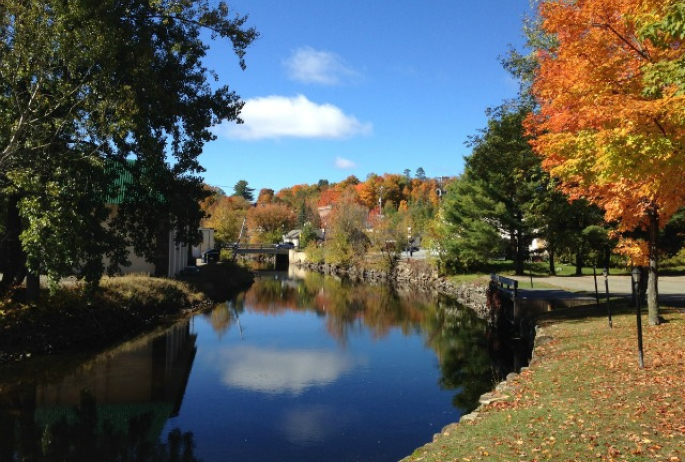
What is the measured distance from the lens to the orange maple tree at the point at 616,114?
27.0ft

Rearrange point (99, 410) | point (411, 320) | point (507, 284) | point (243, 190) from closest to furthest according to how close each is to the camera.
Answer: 1. point (99, 410)
2. point (507, 284)
3. point (411, 320)
4. point (243, 190)

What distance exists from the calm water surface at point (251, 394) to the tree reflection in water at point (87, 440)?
0.02m

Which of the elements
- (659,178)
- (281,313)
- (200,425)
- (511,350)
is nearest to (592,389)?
(659,178)

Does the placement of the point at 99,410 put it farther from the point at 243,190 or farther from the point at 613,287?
the point at 243,190

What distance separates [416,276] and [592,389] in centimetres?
3979

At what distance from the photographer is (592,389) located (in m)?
9.05

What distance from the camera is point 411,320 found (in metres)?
26.7

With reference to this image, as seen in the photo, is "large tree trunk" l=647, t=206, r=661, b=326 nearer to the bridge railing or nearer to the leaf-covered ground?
the leaf-covered ground

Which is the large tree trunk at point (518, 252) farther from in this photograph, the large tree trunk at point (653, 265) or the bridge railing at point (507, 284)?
the large tree trunk at point (653, 265)

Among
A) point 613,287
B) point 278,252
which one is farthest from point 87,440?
point 278,252

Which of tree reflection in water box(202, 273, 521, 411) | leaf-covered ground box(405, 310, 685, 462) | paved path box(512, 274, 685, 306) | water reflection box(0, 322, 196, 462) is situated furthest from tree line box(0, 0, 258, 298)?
paved path box(512, 274, 685, 306)

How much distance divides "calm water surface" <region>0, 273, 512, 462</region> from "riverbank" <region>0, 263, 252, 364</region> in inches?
51.5

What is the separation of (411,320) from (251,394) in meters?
14.6

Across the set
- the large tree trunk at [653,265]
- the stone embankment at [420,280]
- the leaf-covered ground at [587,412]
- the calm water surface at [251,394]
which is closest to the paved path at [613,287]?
the stone embankment at [420,280]
